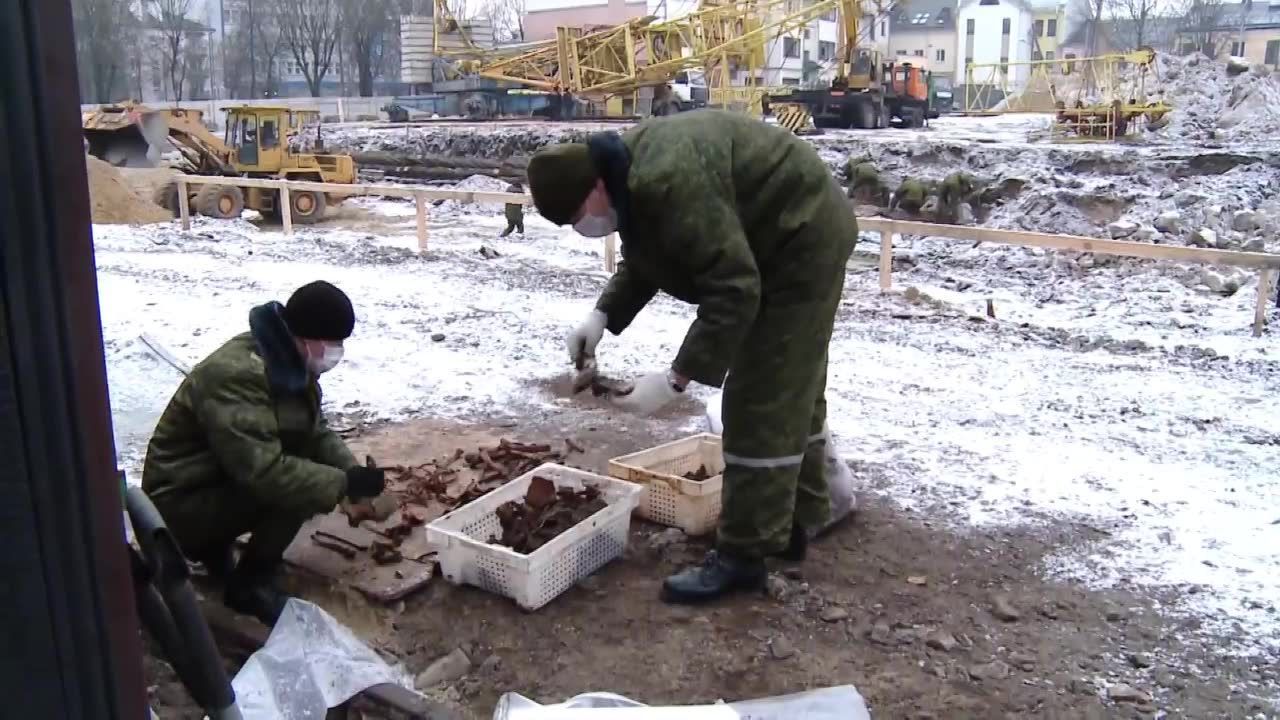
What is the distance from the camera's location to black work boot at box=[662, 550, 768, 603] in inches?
146

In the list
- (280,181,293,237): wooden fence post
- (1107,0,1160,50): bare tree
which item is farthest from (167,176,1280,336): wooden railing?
(1107,0,1160,50): bare tree

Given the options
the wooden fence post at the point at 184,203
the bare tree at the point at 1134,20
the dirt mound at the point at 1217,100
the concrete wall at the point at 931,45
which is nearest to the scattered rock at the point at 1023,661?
the wooden fence post at the point at 184,203

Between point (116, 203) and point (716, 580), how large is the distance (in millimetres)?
14640

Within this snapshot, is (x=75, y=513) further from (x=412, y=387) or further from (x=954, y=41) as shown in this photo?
(x=954, y=41)

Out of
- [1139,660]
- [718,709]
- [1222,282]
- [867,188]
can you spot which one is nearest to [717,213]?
[718,709]

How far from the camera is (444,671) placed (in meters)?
3.38

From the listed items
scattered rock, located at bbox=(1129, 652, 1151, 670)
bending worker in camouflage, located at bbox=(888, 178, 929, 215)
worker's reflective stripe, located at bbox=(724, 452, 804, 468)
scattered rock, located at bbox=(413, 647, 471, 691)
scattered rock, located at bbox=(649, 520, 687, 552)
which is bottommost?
scattered rock, located at bbox=(413, 647, 471, 691)

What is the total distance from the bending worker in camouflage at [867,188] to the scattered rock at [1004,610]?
47.7 ft

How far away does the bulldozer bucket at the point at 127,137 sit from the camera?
784 inches

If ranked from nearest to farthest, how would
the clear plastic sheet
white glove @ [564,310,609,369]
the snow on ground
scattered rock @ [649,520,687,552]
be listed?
the clear plastic sheet, white glove @ [564,310,609,369], scattered rock @ [649,520,687,552], the snow on ground

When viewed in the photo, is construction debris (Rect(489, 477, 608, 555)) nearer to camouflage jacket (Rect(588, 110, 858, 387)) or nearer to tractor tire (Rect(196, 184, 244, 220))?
camouflage jacket (Rect(588, 110, 858, 387))

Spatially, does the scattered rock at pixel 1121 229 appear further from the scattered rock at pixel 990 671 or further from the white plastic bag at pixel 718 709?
the white plastic bag at pixel 718 709

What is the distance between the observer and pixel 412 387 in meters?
6.57

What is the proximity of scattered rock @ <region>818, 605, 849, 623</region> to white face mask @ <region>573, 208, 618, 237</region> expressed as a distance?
1.48 m
